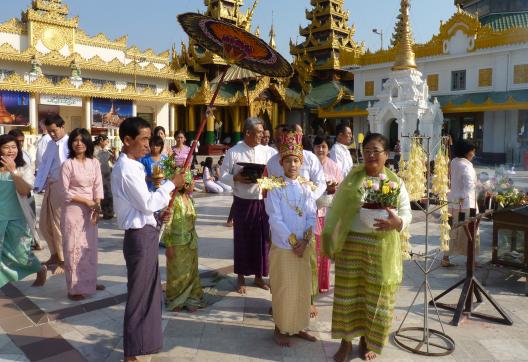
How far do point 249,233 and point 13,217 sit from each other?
7.77 feet

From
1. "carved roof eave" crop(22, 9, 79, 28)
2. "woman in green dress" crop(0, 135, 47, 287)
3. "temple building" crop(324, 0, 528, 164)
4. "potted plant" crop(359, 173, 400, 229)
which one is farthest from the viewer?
"temple building" crop(324, 0, 528, 164)

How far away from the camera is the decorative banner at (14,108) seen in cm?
1911

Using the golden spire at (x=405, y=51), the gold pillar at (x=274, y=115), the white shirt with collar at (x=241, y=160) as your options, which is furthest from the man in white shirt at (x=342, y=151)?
the gold pillar at (x=274, y=115)

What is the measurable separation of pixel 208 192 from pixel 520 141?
17.9 meters

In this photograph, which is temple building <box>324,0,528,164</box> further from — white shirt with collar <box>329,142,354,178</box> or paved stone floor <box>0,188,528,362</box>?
paved stone floor <box>0,188,528,362</box>

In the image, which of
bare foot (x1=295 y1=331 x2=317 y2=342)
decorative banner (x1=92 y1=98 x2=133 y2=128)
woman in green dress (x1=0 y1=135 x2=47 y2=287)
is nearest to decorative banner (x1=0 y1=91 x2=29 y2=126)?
decorative banner (x1=92 y1=98 x2=133 y2=128)

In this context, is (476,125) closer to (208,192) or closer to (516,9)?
(516,9)

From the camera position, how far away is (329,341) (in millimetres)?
3584

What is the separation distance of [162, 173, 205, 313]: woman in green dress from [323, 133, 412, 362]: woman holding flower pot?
1.51 meters

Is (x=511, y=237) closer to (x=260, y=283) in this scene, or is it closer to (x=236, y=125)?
(x=260, y=283)

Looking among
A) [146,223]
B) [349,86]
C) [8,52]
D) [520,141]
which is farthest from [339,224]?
[349,86]

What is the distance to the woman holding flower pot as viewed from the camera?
3.10 metres

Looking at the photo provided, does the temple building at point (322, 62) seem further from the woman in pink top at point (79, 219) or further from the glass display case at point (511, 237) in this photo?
the woman in pink top at point (79, 219)

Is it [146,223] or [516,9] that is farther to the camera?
[516,9]
